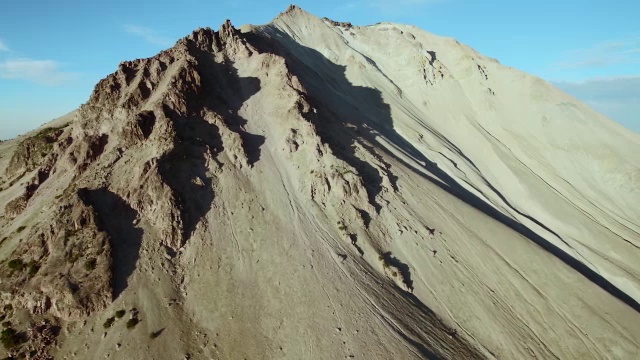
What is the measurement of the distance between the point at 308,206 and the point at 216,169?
506 inches

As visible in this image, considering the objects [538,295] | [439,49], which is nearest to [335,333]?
[538,295]

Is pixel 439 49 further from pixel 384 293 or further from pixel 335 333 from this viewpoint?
pixel 335 333

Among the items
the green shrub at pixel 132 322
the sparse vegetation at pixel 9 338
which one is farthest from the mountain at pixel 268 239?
the green shrub at pixel 132 322

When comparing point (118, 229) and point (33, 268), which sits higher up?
point (118, 229)

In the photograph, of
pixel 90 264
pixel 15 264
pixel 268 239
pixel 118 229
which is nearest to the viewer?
pixel 90 264

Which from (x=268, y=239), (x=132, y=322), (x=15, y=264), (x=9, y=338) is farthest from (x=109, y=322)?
(x=268, y=239)

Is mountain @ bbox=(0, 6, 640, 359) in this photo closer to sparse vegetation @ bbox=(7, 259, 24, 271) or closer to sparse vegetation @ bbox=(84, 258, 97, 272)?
sparse vegetation @ bbox=(7, 259, 24, 271)

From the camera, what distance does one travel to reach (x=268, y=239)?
44625 mm

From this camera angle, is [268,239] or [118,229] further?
[268,239]

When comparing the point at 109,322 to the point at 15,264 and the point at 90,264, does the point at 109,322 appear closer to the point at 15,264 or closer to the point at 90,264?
the point at 90,264

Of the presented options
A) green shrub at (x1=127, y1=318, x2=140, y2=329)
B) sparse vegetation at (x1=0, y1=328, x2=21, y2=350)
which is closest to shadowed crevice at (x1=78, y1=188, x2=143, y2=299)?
green shrub at (x1=127, y1=318, x2=140, y2=329)

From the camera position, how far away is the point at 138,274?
3875 cm

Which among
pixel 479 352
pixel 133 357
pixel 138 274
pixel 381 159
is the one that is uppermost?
pixel 381 159

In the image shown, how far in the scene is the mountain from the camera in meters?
36.0
